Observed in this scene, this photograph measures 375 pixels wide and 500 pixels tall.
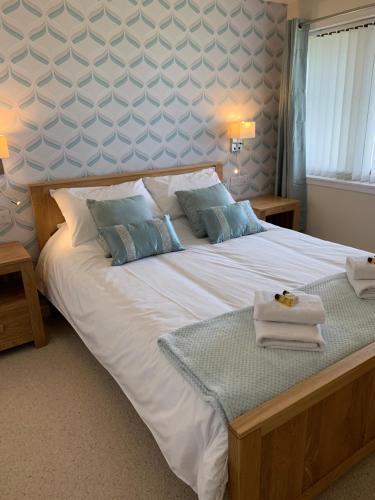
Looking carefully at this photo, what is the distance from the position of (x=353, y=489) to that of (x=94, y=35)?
3.03 m

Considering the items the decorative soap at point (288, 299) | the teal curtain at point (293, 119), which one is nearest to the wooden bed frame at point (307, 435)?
the decorative soap at point (288, 299)

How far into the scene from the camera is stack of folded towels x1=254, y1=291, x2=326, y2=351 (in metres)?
1.46

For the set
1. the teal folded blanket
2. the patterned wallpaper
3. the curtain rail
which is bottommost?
the teal folded blanket

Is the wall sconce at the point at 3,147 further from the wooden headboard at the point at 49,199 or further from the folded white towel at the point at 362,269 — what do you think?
the folded white towel at the point at 362,269

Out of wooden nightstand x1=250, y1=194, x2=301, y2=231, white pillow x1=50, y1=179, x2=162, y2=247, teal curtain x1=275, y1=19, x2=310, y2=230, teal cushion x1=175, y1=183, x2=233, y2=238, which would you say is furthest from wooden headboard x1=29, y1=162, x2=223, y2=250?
teal curtain x1=275, y1=19, x2=310, y2=230

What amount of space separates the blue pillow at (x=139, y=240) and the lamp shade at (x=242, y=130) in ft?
4.33

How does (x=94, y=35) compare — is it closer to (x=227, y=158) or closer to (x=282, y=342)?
(x=227, y=158)

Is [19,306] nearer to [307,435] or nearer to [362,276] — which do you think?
[307,435]

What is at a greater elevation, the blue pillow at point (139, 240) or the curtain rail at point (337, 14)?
the curtain rail at point (337, 14)

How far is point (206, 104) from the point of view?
3.34 metres

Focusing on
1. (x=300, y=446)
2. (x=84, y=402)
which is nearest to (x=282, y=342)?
(x=300, y=446)

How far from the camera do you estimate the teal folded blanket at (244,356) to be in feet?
4.20

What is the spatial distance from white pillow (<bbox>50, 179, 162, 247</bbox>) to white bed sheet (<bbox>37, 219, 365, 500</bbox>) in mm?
105

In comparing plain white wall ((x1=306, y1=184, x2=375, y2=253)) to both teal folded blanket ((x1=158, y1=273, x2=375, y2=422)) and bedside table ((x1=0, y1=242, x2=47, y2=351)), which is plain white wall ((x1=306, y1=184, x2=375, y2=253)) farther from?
bedside table ((x1=0, y1=242, x2=47, y2=351))
